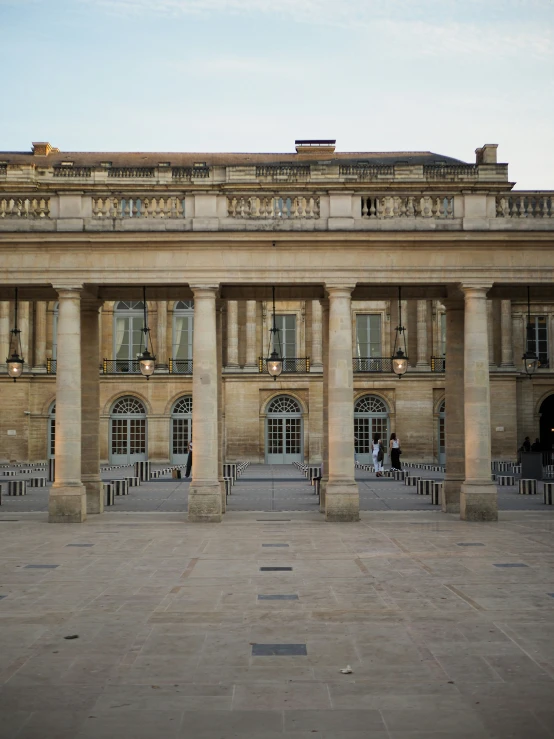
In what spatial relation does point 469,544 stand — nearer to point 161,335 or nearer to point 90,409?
point 90,409

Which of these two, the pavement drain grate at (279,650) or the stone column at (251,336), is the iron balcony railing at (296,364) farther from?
the pavement drain grate at (279,650)

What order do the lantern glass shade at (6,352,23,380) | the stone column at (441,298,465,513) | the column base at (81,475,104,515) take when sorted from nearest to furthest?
the lantern glass shade at (6,352,23,380)
the column base at (81,475,104,515)
the stone column at (441,298,465,513)

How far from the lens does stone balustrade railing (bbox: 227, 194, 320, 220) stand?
1828 cm

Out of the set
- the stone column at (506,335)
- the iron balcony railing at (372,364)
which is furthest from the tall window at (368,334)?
the stone column at (506,335)

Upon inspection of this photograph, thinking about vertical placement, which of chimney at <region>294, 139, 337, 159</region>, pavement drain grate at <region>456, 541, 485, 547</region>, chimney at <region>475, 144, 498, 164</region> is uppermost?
chimney at <region>294, 139, 337, 159</region>

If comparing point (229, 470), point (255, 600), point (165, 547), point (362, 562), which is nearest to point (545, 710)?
point (255, 600)

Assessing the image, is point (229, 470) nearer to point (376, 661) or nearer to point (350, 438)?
point (350, 438)

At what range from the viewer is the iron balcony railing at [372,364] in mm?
47062

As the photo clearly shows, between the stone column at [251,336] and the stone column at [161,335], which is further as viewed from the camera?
the stone column at [161,335]

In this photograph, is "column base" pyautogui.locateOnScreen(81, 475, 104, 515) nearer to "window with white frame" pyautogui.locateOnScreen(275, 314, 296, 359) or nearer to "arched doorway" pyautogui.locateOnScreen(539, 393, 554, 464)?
"window with white frame" pyautogui.locateOnScreen(275, 314, 296, 359)

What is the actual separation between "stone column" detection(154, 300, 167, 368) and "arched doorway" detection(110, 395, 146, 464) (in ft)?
8.65

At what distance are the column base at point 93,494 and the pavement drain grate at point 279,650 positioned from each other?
12.6 metres

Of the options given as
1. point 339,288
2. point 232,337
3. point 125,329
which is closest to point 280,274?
point 339,288

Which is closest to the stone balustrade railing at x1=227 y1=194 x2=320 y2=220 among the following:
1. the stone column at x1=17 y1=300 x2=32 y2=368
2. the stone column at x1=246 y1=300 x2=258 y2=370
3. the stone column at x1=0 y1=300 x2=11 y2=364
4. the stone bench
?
the stone bench
